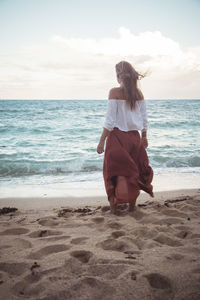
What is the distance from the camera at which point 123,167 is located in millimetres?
3135

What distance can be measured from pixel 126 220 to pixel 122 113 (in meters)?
1.31

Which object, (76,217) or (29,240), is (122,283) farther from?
(76,217)

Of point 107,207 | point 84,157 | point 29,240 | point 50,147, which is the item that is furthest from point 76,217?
point 50,147

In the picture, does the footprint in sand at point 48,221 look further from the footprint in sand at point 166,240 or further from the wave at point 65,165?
the wave at point 65,165

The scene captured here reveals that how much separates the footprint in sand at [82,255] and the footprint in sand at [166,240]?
2.30 ft

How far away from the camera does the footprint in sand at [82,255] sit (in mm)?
2046

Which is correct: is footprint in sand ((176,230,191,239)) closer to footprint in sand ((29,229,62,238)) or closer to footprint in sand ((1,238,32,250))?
footprint in sand ((29,229,62,238))

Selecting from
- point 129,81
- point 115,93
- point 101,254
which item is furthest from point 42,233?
A: point 129,81

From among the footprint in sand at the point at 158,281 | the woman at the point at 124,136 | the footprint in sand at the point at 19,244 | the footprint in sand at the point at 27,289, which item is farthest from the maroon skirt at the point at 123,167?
the footprint in sand at the point at 27,289

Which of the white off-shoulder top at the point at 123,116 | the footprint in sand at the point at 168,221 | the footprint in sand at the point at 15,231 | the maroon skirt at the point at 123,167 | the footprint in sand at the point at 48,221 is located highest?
the white off-shoulder top at the point at 123,116

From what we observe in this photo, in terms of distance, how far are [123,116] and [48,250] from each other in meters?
1.76

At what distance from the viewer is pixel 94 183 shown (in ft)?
17.1

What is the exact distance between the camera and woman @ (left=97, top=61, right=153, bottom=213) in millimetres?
3080

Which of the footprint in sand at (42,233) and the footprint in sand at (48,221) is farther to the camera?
the footprint in sand at (48,221)
